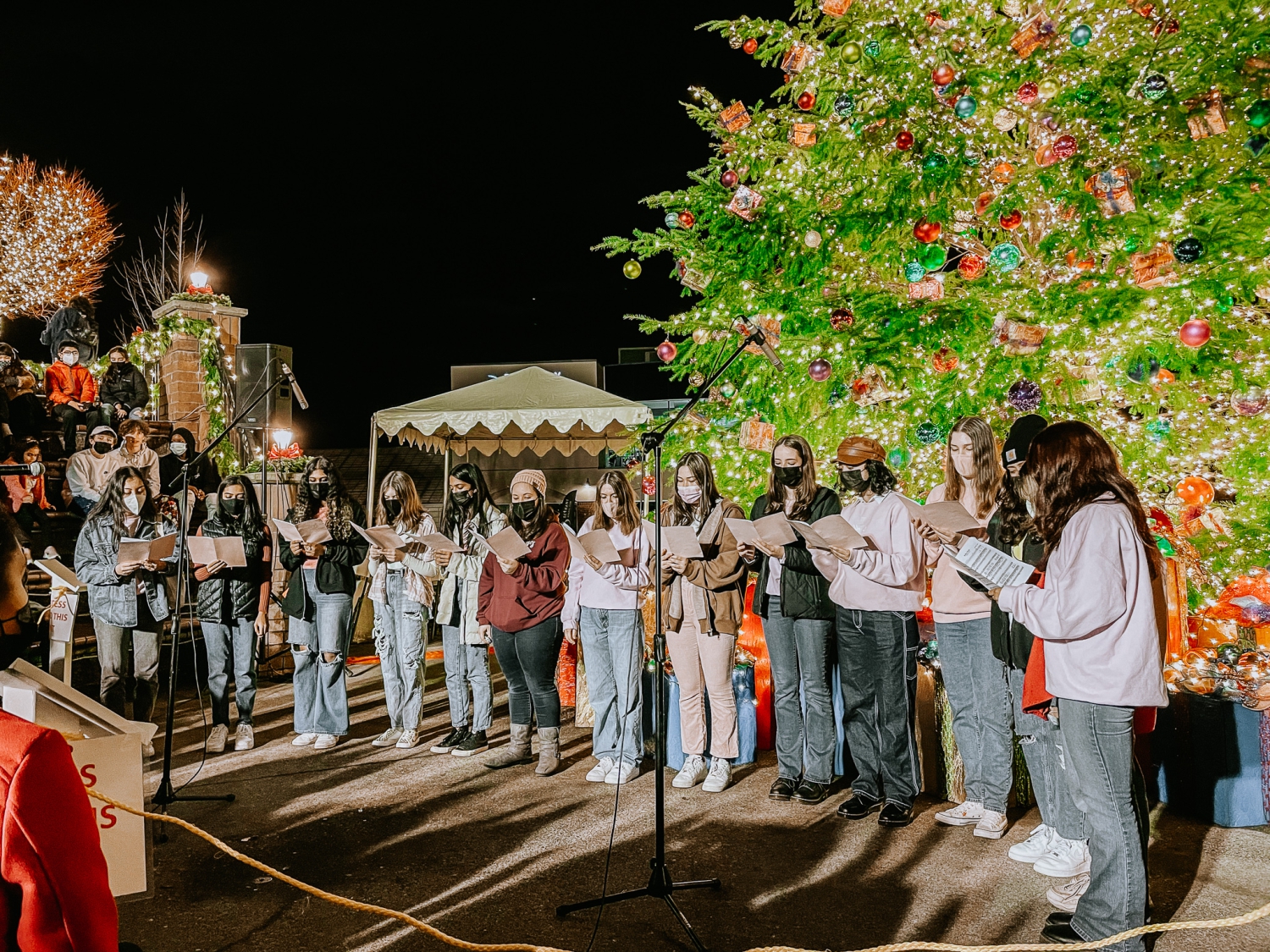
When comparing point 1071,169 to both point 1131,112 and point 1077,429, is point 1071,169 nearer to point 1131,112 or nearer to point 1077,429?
point 1131,112

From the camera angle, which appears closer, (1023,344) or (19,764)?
(19,764)

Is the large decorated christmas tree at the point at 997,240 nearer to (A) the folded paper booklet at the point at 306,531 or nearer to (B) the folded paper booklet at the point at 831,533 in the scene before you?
(B) the folded paper booklet at the point at 831,533

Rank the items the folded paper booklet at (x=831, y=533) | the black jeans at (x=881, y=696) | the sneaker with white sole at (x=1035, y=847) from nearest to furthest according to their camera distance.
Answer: the sneaker with white sole at (x=1035, y=847) < the folded paper booklet at (x=831, y=533) < the black jeans at (x=881, y=696)

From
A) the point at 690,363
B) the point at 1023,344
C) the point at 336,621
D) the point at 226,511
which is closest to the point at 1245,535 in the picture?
the point at 1023,344

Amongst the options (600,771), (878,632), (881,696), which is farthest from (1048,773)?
(600,771)

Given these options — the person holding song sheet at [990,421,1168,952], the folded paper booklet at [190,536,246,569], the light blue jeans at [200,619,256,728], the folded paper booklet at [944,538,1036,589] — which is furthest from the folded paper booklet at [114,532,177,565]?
the person holding song sheet at [990,421,1168,952]

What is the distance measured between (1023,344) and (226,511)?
5570mm

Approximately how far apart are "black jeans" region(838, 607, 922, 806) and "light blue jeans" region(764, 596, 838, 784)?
0.48 feet

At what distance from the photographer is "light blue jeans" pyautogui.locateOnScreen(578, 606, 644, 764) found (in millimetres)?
5648

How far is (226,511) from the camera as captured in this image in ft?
20.8

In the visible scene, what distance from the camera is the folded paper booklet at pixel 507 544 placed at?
532 cm

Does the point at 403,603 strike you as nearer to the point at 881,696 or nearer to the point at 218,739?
the point at 218,739

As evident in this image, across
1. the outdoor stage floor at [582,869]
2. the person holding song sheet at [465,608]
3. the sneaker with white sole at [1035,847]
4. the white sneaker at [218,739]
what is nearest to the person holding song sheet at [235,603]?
the white sneaker at [218,739]

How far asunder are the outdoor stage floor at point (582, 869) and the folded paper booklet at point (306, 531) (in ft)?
5.18
